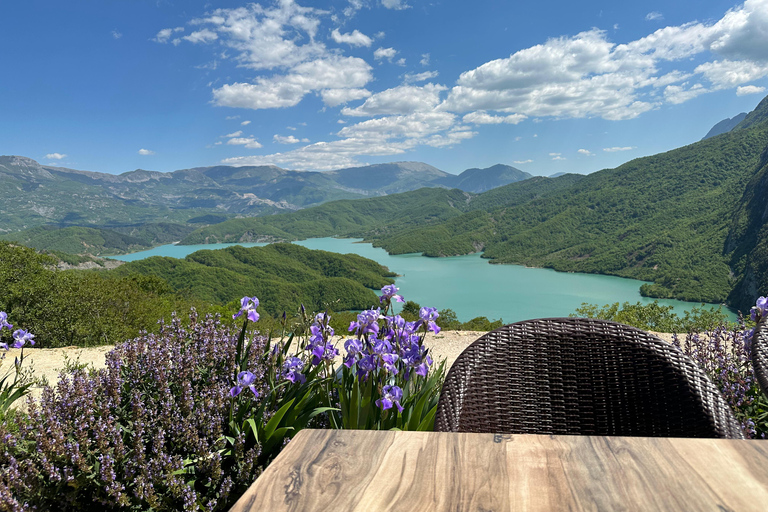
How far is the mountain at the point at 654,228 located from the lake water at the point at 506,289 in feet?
17.0

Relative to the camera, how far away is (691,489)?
0.65 m

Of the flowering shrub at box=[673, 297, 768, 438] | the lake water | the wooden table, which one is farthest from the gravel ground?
the lake water

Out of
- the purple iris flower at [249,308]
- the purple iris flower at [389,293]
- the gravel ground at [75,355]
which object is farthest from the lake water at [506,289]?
the purple iris flower at [249,308]

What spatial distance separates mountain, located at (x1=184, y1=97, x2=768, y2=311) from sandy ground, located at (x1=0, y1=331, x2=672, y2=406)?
1768 inches

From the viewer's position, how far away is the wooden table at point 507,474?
63cm

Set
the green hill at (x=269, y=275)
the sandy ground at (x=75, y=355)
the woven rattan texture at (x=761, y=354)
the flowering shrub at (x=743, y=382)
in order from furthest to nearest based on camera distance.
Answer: the green hill at (x=269, y=275) < the sandy ground at (x=75, y=355) < the flowering shrub at (x=743, y=382) < the woven rattan texture at (x=761, y=354)

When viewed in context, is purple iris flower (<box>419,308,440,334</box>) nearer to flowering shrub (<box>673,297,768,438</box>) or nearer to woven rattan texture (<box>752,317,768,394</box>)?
woven rattan texture (<box>752,317,768,394</box>)

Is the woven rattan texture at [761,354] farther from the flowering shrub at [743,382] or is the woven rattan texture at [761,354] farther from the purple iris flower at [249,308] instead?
the purple iris flower at [249,308]

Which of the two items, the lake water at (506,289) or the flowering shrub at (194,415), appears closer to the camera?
the flowering shrub at (194,415)

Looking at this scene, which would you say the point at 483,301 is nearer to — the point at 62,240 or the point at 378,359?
the point at 378,359

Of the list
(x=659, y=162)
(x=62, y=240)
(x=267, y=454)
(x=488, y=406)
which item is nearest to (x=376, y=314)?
(x=488, y=406)

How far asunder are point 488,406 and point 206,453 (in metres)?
1.03

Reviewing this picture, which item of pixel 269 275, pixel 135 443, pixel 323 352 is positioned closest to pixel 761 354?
pixel 323 352

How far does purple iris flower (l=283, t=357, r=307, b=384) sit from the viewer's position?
1588mm
